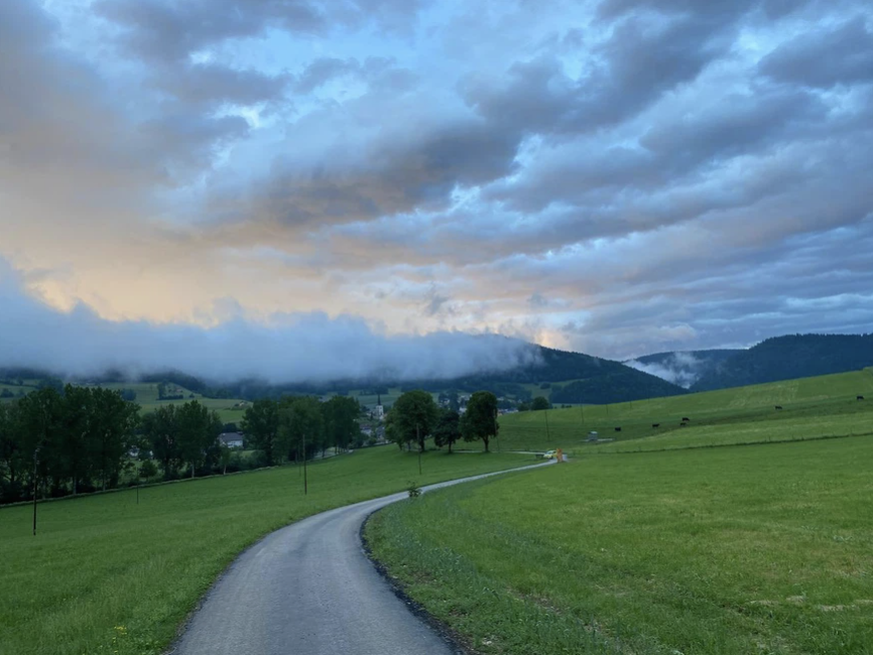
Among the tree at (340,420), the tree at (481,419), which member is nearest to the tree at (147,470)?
the tree at (340,420)

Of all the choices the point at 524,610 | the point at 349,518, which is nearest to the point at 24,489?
the point at 349,518

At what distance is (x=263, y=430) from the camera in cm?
16650

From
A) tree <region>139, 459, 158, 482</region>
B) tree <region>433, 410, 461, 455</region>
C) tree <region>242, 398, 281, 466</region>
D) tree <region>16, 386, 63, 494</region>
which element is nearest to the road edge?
tree <region>16, 386, 63, 494</region>

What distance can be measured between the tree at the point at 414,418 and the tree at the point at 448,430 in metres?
1.91

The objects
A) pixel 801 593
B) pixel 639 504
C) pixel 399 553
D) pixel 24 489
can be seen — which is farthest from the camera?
pixel 24 489

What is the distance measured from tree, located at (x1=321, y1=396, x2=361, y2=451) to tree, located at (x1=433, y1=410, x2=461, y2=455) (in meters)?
52.3

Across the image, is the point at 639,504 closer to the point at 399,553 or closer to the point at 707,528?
the point at 707,528

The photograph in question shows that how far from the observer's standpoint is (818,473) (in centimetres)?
4197

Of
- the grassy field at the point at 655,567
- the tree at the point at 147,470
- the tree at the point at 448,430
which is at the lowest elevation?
the tree at the point at 147,470

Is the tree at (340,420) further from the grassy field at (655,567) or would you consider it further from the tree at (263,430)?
the grassy field at (655,567)

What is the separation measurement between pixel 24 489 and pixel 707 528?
121 meters

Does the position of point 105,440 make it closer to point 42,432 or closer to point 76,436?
point 76,436

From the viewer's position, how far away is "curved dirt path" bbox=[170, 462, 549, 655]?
12586 mm

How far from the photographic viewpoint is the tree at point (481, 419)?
134 meters
